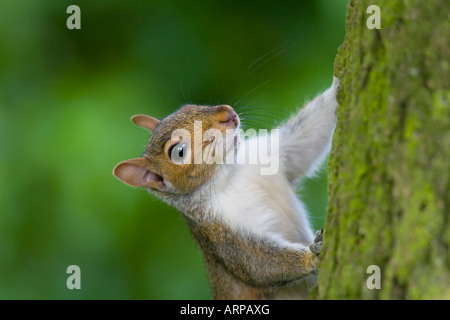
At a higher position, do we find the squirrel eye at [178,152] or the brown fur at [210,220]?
the squirrel eye at [178,152]

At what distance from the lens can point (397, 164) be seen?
1.58 m

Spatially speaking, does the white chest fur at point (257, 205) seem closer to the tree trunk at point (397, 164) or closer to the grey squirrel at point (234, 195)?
the grey squirrel at point (234, 195)

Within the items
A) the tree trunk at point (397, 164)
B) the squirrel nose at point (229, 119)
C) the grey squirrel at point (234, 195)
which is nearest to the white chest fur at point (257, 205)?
the grey squirrel at point (234, 195)

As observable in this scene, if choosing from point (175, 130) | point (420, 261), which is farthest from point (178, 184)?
point (420, 261)

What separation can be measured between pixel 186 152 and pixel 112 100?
2.09 m

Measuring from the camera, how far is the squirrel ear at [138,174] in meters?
2.96

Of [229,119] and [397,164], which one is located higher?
[229,119]

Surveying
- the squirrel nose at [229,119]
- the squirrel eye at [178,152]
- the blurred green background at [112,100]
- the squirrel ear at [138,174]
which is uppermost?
the blurred green background at [112,100]

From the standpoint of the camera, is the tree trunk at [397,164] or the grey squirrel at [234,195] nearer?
the tree trunk at [397,164]

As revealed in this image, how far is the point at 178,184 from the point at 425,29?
173cm

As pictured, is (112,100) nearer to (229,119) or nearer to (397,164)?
(229,119)

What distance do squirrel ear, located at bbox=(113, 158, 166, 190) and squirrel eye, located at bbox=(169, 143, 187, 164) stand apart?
0.48 feet

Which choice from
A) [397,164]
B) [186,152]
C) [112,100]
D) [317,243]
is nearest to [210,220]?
[186,152]

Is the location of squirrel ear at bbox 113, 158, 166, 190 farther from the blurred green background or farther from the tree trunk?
the blurred green background
